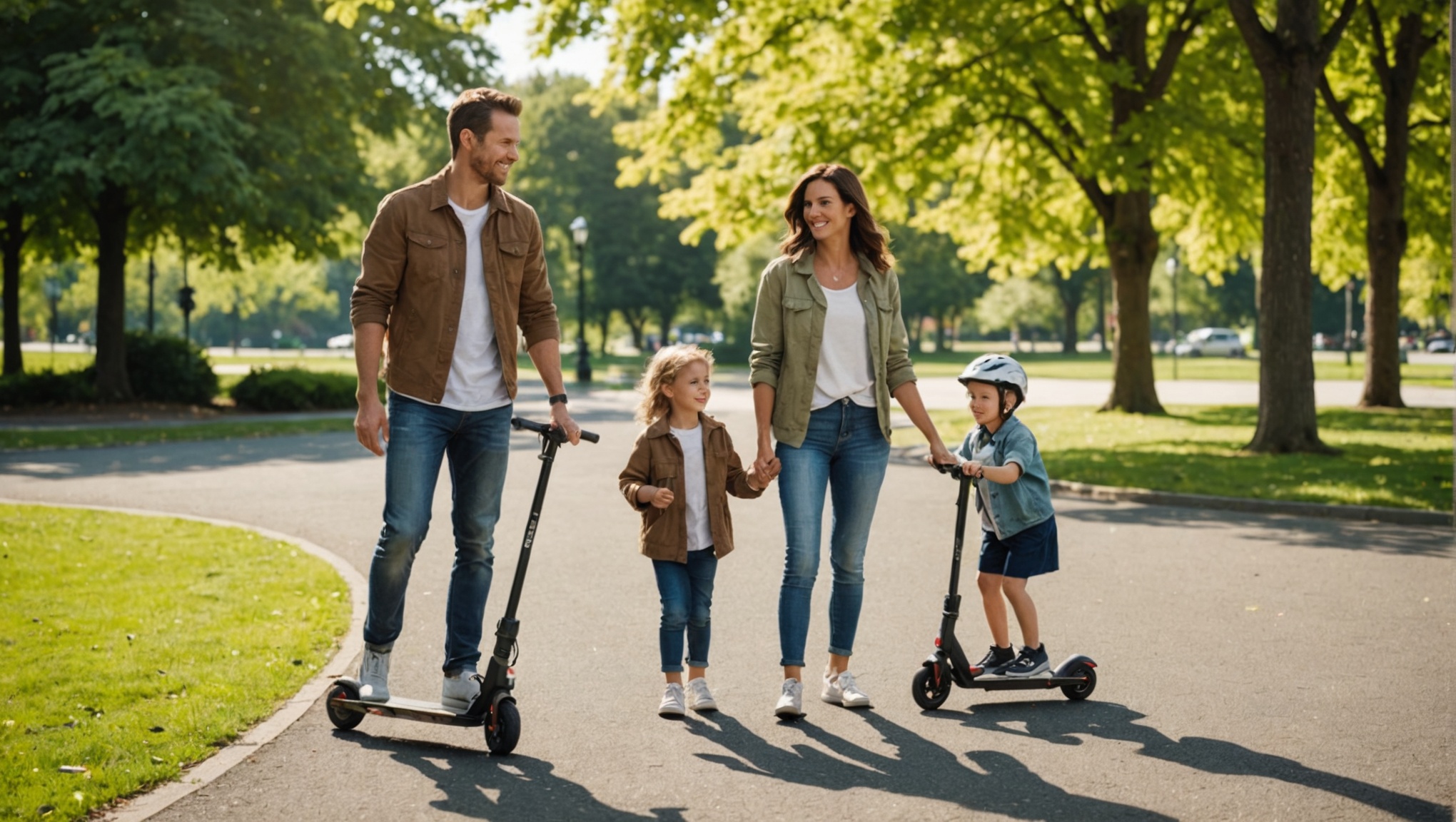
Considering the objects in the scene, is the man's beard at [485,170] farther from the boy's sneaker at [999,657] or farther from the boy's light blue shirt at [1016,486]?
the boy's sneaker at [999,657]

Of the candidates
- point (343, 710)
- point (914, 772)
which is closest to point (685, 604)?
point (914, 772)

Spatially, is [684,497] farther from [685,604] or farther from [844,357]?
[844,357]

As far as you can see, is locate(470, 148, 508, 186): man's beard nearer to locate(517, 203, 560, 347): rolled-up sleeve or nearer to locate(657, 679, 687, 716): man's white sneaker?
locate(517, 203, 560, 347): rolled-up sleeve

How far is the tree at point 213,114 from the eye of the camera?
73.2 ft

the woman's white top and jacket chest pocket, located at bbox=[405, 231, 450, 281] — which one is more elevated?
jacket chest pocket, located at bbox=[405, 231, 450, 281]

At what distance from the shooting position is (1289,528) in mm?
11070

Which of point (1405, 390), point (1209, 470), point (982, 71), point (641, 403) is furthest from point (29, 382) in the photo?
point (1405, 390)

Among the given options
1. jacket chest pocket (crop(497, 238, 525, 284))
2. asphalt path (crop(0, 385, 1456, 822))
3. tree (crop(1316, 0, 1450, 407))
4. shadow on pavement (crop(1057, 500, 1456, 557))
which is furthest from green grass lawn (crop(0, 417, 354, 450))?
tree (crop(1316, 0, 1450, 407))

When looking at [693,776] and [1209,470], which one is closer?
[693,776]

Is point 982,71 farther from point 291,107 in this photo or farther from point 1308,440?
point 291,107

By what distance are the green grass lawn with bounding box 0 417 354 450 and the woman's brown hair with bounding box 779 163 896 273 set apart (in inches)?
635

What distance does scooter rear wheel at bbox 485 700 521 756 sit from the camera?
4961 millimetres

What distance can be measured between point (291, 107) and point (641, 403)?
894 inches

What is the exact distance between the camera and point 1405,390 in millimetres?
31797
